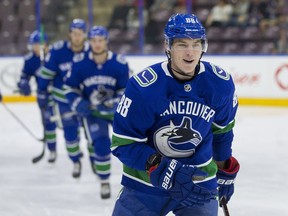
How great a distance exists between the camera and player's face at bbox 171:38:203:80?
2168 millimetres

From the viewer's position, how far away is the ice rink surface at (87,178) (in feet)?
14.1

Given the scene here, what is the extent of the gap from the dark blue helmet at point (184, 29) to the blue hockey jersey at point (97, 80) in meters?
2.36

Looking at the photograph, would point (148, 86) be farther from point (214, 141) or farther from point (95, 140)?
point (95, 140)

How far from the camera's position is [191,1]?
9.78 meters

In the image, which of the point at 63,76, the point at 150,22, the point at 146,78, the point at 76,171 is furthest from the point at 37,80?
the point at 150,22

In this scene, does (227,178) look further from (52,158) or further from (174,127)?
(52,158)

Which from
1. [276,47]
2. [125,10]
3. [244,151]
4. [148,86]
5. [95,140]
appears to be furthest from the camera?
[125,10]

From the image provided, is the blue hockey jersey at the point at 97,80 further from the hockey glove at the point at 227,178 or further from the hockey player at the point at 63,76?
the hockey glove at the point at 227,178

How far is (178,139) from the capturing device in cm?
227

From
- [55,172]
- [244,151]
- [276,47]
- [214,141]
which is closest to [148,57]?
[276,47]

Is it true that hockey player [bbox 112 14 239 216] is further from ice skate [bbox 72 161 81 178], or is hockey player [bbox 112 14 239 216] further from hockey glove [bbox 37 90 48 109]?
hockey glove [bbox 37 90 48 109]

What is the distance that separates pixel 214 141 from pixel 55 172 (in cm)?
321

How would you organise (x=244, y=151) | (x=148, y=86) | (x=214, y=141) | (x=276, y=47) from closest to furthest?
(x=148, y=86) → (x=214, y=141) → (x=244, y=151) → (x=276, y=47)

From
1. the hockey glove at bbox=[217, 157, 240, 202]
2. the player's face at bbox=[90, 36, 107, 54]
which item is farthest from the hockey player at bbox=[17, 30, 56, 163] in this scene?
the hockey glove at bbox=[217, 157, 240, 202]
